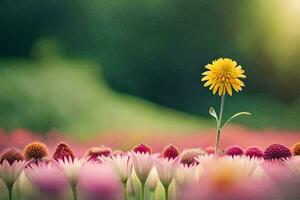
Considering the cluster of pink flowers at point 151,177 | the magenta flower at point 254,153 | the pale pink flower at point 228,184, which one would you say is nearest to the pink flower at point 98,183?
the cluster of pink flowers at point 151,177

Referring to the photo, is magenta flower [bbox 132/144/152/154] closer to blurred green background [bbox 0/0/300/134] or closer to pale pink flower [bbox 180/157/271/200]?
blurred green background [bbox 0/0/300/134]

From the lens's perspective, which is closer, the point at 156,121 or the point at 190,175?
the point at 190,175

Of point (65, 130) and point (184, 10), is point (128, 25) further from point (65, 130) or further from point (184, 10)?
point (65, 130)

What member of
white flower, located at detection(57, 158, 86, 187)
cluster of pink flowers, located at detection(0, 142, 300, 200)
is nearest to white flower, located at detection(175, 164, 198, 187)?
cluster of pink flowers, located at detection(0, 142, 300, 200)

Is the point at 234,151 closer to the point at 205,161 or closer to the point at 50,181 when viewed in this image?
the point at 205,161

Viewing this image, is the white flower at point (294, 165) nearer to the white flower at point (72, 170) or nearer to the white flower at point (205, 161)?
the white flower at point (205, 161)

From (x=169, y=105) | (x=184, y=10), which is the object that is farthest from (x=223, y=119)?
(x=184, y=10)

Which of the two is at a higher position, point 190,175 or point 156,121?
point 156,121
